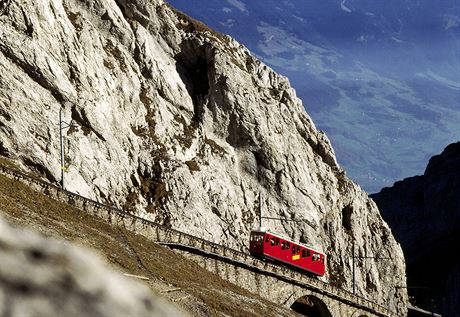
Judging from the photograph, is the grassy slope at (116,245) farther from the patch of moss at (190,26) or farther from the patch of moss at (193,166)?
the patch of moss at (190,26)

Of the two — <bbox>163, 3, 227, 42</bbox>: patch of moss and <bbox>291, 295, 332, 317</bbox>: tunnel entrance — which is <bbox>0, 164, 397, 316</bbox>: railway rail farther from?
<bbox>163, 3, 227, 42</bbox>: patch of moss

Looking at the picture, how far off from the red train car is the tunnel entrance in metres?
3.40

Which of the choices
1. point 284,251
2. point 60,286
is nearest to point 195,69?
point 284,251

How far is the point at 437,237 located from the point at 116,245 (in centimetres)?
14939

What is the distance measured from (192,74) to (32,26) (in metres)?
29.0

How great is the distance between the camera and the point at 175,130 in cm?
7869

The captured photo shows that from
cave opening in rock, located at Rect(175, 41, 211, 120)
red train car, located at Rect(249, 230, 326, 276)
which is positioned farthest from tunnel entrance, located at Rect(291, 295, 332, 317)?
cave opening in rock, located at Rect(175, 41, 211, 120)

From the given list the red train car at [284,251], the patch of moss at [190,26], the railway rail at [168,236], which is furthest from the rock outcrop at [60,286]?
the patch of moss at [190,26]

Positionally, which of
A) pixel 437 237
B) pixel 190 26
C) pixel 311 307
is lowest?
pixel 311 307

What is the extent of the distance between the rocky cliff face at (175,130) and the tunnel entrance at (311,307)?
33.6 ft

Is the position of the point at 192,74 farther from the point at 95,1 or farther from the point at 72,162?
the point at 72,162

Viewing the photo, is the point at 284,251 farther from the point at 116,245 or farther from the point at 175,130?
the point at 116,245

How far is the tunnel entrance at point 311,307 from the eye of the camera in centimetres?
6950

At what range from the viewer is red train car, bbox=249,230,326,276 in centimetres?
6353
